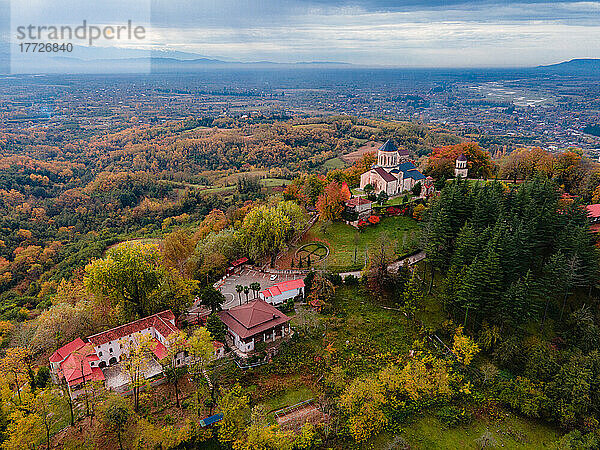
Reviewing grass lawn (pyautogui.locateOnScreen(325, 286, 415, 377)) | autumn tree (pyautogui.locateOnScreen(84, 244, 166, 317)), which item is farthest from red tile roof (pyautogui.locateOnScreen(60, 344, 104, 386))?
grass lawn (pyautogui.locateOnScreen(325, 286, 415, 377))

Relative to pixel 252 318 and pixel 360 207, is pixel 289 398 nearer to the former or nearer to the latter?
pixel 252 318

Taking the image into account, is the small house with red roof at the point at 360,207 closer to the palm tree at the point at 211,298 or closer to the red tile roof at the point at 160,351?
the palm tree at the point at 211,298

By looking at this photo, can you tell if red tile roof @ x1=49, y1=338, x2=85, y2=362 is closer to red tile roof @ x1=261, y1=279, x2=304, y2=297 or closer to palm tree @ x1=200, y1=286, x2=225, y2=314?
palm tree @ x1=200, y1=286, x2=225, y2=314

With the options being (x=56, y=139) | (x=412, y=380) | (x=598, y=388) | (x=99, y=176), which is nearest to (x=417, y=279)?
(x=412, y=380)

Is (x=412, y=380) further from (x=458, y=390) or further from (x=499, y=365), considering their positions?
(x=499, y=365)

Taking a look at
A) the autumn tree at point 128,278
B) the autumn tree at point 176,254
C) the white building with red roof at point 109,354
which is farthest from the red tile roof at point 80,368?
the autumn tree at point 176,254

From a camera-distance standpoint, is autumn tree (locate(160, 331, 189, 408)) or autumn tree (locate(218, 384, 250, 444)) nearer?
autumn tree (locate(218, 384, 250, 444))
